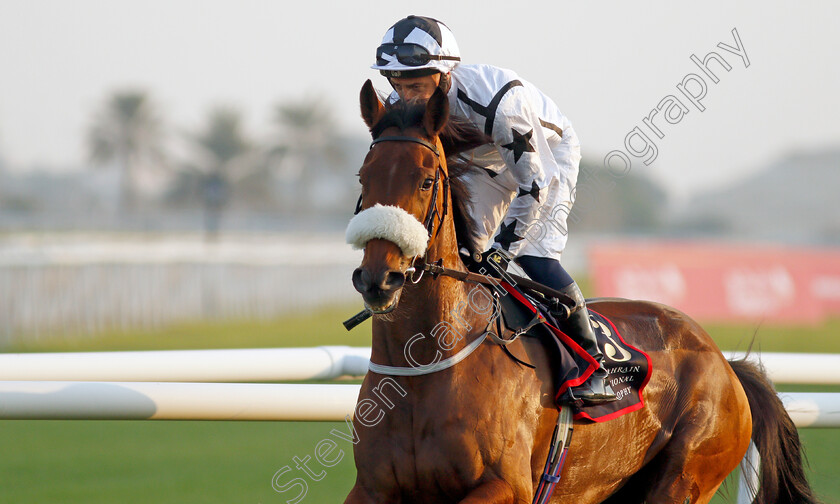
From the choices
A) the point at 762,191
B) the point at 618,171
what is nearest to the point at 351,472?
the point at 618,171

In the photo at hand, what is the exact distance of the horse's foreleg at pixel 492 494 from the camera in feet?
8.38

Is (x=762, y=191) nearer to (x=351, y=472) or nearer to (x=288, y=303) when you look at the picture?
(x=288, y=303)

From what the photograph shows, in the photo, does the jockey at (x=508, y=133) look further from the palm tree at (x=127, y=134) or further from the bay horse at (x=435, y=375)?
the palm tree at (x=127, y=134)

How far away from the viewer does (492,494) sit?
258cm

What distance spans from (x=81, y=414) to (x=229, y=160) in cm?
5261

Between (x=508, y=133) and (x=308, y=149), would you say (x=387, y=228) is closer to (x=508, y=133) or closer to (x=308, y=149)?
(x=508, y=133)

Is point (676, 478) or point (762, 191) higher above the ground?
point (762, 191)

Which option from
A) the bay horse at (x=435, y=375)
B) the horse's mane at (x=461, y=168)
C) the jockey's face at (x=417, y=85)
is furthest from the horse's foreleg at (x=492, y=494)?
the jockey's face at (x=417, y=85)

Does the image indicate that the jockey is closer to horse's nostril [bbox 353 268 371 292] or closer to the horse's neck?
the horse's neck

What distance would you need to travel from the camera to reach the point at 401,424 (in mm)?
2697

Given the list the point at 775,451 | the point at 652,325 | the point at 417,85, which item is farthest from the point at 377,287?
the point at 775,451

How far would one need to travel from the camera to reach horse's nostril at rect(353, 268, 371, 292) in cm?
241

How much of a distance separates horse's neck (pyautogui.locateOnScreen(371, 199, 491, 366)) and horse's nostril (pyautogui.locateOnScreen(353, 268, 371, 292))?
0.32m

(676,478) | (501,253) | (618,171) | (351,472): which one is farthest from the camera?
(351,472)
